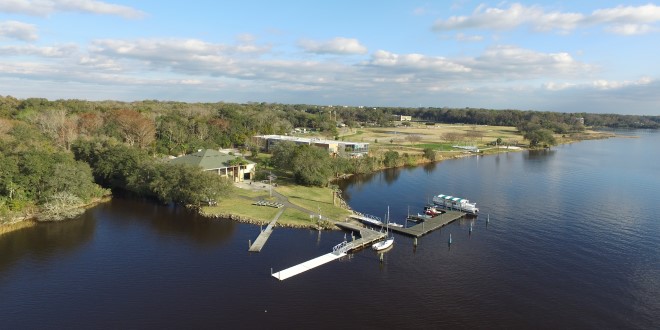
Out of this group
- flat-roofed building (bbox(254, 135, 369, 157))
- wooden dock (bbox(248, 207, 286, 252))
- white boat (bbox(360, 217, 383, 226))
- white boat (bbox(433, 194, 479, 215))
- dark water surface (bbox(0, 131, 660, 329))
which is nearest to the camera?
dark water surface (bbox(0, 131, 660, 329))

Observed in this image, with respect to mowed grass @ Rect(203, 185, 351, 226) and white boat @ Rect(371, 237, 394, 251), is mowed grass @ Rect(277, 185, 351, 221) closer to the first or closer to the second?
mowed grass @ Rect(203, 185, 351, 226)

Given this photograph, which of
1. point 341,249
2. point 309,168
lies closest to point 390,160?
point 309,168

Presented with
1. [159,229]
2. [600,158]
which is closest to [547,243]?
[159,229]

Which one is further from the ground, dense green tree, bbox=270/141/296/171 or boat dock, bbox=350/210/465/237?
dense green tree, bbox=270/141/296/171

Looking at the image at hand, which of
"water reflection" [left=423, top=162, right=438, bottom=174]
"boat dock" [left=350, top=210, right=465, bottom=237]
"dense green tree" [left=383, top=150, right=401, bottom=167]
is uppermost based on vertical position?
"dense green tree" [left=383, top=150, right=401, bottom=167]

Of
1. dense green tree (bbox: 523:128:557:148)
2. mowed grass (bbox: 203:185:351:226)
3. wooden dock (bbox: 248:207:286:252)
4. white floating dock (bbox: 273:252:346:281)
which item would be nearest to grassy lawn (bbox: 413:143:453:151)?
dense green tree (bbox: 523:128:557:148)

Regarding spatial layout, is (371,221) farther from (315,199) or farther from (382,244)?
(315,199)

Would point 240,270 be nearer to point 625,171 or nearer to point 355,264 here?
point 355,264

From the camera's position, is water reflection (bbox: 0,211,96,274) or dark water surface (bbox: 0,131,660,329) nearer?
dark water surface (bbox: 0,131,660,329)
